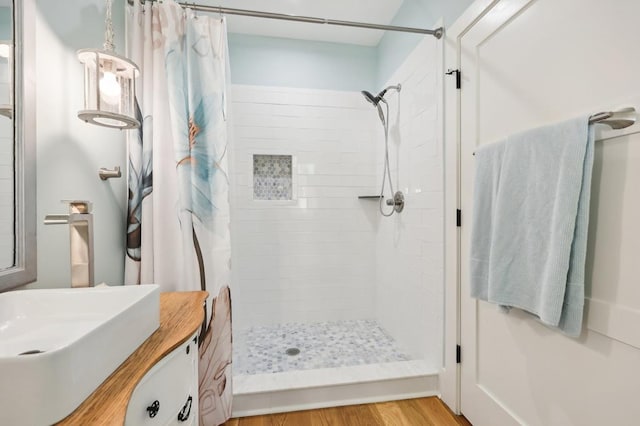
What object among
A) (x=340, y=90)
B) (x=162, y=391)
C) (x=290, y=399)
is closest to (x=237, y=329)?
(x=290, y=399)

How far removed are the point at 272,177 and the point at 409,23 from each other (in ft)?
5.11

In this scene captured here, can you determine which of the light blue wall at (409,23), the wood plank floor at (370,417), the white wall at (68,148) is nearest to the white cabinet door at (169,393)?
the white wall at (68,148)

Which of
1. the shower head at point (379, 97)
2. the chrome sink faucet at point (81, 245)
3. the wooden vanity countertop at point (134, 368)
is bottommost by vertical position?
the wooden vanity countertop at point (134, 368)

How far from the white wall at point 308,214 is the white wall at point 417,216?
341mm

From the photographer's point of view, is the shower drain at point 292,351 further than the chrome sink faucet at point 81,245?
Yes

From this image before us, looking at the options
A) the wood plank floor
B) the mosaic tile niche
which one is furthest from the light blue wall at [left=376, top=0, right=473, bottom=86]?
the wood plank floor

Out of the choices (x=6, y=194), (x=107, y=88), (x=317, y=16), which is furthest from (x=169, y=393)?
(x=317, y=16)

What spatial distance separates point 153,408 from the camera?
66 cm

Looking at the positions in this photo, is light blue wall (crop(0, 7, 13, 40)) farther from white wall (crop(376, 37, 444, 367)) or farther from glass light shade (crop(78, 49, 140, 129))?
white wall (crop(376, 37, 444, 367))

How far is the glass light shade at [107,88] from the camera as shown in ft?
3.28

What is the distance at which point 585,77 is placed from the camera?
0.90 meters

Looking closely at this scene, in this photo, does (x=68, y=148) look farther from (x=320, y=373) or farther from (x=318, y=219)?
(x=318, y=219)

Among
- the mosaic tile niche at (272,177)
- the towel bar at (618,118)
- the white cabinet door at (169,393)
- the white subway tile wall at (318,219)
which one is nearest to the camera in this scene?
the white cabinet door at (169,393)

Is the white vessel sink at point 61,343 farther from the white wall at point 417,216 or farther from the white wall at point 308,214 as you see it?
the white wall at point 308,214
